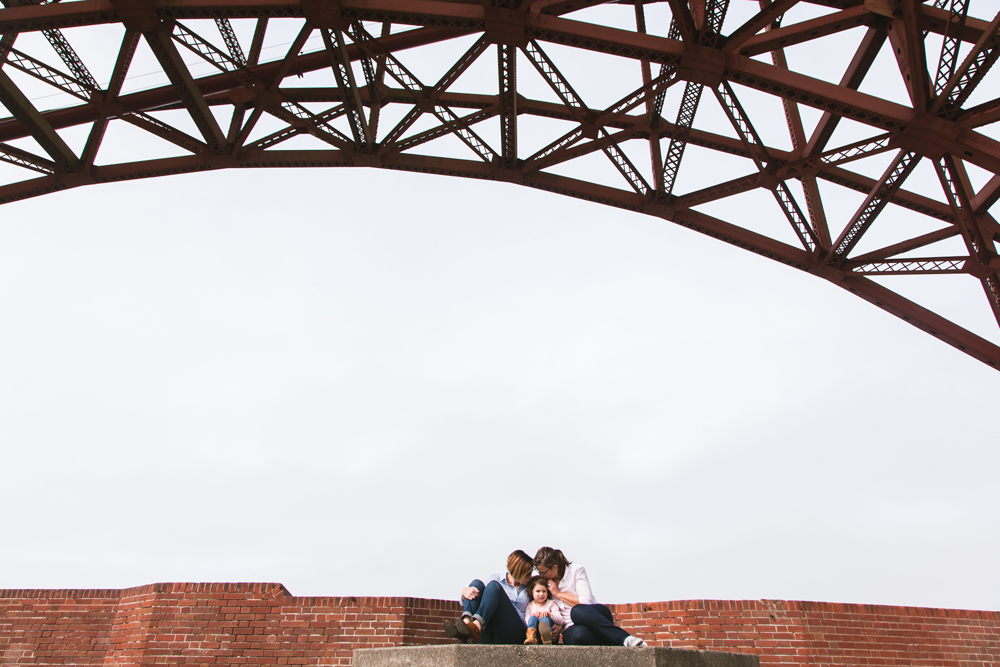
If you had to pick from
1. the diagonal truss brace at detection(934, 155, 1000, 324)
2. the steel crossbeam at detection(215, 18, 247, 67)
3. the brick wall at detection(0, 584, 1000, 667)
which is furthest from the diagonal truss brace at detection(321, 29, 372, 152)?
the diagonal truss brace at detection(934, 155, 1000, 324)

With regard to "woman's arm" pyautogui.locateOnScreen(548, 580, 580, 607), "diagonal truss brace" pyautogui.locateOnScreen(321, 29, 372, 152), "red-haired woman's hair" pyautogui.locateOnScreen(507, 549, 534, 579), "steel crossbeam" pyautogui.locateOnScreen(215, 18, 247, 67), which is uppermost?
"steel crossbeam" pyautogui.locateOnScreen(215, 18, 247, 67)

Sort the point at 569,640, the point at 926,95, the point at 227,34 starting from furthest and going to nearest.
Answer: the point at 227,34 < the point at 926,95 < the point at 569,640

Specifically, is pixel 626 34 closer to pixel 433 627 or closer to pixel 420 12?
pixel 420 12

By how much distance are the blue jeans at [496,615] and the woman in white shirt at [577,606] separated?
34 centimetres

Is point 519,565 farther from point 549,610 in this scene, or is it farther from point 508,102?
point 508,102

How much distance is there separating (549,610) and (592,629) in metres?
0.34

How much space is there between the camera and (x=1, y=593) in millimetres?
8328

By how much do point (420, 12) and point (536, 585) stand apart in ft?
20.0

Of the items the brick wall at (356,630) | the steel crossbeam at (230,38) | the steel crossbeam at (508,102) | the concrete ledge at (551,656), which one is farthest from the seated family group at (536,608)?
the steel crossbeam at (230,38)

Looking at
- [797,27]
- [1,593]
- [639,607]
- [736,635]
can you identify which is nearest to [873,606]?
[736,635]

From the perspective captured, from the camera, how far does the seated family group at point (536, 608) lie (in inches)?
191

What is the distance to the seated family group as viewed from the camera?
4.86 metres

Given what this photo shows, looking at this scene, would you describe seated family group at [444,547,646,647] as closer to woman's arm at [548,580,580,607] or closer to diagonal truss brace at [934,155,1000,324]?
woman's arm at [548,580,580,607]

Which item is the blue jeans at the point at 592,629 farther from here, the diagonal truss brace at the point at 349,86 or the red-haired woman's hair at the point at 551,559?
the diagonal truss brace at the point at 349,86
